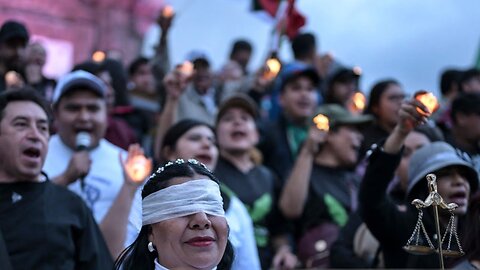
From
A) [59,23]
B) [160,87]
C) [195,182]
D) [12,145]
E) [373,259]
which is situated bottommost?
[373,259]

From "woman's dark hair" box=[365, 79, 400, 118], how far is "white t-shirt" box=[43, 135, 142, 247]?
9.26ft

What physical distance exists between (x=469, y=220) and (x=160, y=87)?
583 cm

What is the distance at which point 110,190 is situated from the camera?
621cm

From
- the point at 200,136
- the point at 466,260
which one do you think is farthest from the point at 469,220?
the point at 200,136

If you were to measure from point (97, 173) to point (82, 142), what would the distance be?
0.80 feet

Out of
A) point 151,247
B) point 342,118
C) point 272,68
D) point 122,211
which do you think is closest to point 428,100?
point 151,247

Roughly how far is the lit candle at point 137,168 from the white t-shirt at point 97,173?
0.33 m

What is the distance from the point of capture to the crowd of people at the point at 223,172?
4070mm

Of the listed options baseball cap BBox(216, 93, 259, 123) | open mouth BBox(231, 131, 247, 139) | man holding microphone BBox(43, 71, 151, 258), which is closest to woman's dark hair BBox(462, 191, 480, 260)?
man holding microphone BBox(43, 71, 151, 258)

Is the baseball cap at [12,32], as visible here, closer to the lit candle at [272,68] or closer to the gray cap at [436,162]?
the lit candle at [272,68]

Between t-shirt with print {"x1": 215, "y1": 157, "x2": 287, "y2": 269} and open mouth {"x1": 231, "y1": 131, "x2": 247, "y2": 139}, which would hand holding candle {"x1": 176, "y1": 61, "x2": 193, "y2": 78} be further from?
t-shirt with print {"x1": 215, "y1": 157, "x2": 287, "y2": 269}

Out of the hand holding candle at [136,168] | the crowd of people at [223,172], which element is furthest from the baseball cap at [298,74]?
the hand holding candle at [136,168]

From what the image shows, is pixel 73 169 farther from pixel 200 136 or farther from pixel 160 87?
pixel 160 87

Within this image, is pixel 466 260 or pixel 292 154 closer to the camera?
pixel 466 260
